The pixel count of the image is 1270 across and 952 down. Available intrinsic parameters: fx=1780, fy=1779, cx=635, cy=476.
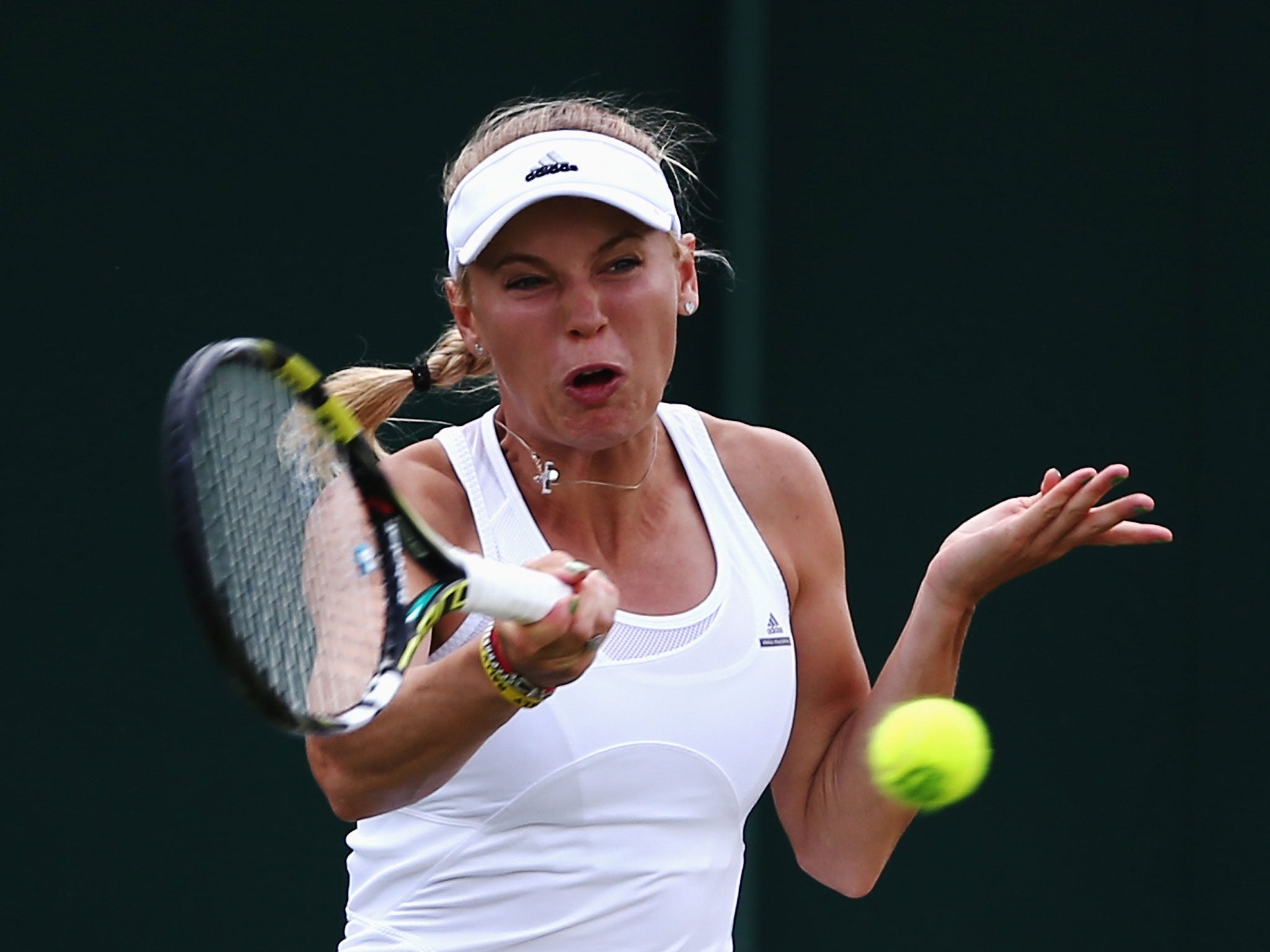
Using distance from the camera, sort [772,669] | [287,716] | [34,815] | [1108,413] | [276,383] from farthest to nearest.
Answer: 1. [1108,413]
2. [34,815]
3. [772,669]
4. [276,383]
5. [287,716]

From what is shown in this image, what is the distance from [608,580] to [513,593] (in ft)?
0.87

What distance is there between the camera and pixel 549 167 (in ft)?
5.88

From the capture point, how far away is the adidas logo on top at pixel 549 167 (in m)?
1.78

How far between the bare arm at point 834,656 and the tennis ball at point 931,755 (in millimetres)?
103

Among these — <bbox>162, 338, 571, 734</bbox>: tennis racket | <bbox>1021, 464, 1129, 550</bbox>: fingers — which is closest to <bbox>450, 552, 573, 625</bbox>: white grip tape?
<bbox>162, 338, 571, 734</bbox>: tennis racket

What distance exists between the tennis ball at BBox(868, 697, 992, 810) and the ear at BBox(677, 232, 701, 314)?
1.67 feet

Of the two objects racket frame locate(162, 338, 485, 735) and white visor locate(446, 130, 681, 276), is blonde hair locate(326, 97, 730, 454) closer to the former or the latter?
white visor locate(446, 130, 681, 276)

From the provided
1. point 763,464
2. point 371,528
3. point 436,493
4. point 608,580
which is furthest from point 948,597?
point 371,528

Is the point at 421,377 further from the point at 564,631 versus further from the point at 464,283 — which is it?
the point at 564,631

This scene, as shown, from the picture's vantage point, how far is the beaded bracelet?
1508mm

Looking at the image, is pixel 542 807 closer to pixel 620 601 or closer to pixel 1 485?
pixel 620 601

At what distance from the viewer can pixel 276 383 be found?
1456 mm

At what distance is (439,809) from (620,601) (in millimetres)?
286

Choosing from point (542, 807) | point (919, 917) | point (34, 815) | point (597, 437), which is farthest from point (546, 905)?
point (919, 917)
